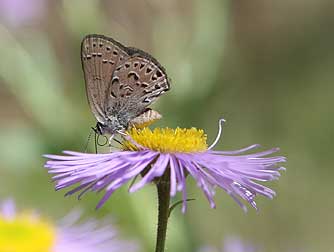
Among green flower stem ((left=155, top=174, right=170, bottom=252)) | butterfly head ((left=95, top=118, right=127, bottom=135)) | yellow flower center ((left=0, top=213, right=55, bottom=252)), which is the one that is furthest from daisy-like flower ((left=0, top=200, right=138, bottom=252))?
green flower stem ((left=155, top=174, right=170, bottom=252))

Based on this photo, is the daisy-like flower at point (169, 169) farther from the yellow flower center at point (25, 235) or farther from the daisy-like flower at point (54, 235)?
the yellow flower center at point (25, 235)

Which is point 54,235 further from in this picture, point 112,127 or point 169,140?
point 169,140

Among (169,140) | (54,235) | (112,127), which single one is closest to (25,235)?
(54,235)

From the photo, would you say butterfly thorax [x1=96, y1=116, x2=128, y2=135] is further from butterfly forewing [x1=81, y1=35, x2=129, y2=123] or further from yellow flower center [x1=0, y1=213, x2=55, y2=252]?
yellow flower center [x1=0, y1=213, x2=55, y2=252]

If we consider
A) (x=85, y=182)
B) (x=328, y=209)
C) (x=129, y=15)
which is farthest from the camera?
(x=129, y=15)

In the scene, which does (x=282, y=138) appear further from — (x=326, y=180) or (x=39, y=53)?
(x=39, y=53)

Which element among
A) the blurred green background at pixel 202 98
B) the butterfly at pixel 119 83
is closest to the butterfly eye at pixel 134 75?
the butterfly at pixel 119 83

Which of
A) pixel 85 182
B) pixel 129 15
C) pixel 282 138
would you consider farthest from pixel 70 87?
pixel 85 182
